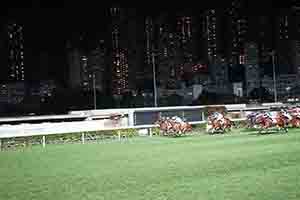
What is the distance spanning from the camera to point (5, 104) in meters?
15.6

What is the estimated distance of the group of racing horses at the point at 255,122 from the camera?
1027 centimetres

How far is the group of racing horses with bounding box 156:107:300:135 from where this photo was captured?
404 inches

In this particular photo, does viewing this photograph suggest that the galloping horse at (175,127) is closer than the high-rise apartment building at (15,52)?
Yes

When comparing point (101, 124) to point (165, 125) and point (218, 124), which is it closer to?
point (165, 125)

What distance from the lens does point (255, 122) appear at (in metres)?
10.5

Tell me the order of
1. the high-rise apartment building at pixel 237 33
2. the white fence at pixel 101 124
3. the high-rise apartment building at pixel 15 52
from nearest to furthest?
the white fence at pixel 101 124 → the high-rise apartment building at pixel 15 52 → the high-rise apartment building at pixel 237 33

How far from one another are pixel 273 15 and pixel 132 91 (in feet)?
22.7

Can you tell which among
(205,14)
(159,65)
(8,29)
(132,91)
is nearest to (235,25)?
(205,14)

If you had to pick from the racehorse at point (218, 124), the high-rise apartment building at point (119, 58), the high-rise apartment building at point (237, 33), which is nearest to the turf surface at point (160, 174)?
the racehorse at point (218, 124)

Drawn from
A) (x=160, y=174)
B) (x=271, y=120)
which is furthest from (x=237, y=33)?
(x=160, y=174)

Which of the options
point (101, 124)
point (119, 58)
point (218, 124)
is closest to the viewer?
point (218, 124)

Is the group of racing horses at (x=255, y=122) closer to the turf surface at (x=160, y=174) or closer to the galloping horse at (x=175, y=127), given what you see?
the galloping horse at (x=175, y=127)

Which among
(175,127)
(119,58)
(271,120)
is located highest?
(119,58)

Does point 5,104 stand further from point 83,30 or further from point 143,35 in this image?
point 143,35
